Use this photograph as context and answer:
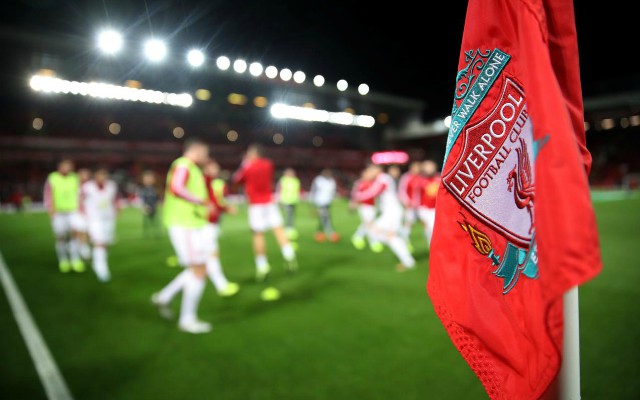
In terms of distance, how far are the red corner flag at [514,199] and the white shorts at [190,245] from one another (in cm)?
357

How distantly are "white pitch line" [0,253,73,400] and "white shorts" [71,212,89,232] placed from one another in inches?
62.1

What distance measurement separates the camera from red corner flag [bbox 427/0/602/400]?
914 millimetres

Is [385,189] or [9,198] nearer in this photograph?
[385,189]

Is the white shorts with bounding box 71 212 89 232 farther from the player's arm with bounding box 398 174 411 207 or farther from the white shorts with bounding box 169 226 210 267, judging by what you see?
the player's arm with bounding box 398 174 411 207

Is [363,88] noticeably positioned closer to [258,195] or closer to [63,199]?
[258,195]

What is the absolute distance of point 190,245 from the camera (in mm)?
4473

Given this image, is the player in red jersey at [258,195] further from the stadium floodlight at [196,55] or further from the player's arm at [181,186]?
the stadium floodlight at [196,55]

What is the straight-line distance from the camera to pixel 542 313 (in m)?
0.95

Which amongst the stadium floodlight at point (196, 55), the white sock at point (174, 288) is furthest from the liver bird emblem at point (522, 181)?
the stadium floodlight at point (196, 55)

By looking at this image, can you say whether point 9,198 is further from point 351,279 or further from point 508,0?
point 508,0

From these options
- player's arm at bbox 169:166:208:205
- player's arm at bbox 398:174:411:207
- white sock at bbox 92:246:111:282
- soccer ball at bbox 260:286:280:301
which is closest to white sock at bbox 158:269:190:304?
player's arm at bbox 169:166:208:205

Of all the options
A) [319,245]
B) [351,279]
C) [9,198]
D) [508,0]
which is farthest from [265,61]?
[9,198]

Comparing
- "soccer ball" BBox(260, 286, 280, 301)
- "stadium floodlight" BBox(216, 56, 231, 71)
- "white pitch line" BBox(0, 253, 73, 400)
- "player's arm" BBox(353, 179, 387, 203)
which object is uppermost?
"stadium floodlight" BBox(216, 56, 231, 71)

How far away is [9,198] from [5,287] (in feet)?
80.9
